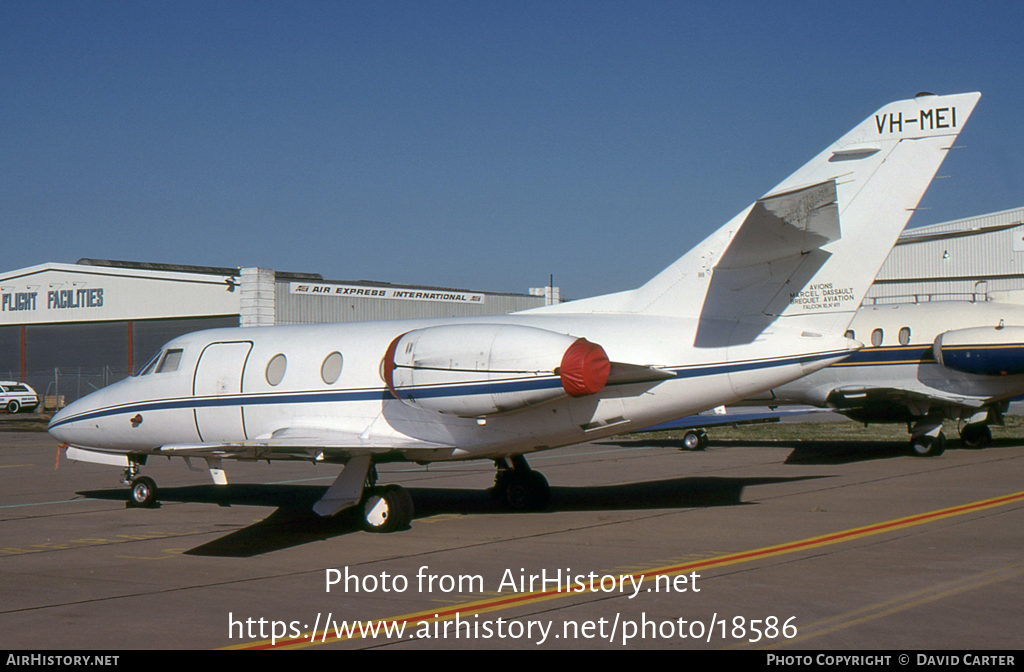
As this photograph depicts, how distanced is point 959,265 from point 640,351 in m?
36.3

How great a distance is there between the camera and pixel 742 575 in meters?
9.48

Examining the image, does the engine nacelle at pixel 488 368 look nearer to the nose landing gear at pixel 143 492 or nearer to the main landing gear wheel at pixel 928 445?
the nose landing gear at pixel 143 492

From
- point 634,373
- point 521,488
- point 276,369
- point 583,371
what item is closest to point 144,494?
point 276,369

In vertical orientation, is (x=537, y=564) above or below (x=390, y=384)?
below

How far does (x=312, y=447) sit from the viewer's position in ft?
40.1

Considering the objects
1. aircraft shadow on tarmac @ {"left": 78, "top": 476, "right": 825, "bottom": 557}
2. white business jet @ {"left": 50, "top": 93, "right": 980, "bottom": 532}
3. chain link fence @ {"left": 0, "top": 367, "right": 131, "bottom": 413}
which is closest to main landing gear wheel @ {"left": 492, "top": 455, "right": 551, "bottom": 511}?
aircraft shadow on tarmac @ {"left": 78, "top": 476, "right": 825, "bottom": 557}

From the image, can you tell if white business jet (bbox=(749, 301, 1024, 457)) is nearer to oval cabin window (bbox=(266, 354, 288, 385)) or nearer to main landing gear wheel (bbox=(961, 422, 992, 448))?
main landing gear wheel (bbox=(961, 422, 992, 448))

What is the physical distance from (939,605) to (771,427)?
28754 mm

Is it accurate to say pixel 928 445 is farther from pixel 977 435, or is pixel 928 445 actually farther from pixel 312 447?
pixel 312 447

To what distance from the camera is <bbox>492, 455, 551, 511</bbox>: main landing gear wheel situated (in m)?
14.9

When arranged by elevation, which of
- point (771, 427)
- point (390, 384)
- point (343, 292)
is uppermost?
point (343, 292)

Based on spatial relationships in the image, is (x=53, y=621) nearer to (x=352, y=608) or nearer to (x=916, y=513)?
(x=352, y=608)

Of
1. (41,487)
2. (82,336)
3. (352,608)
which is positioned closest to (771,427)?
(41,487)

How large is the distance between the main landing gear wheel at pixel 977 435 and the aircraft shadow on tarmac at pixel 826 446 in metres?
0.21
